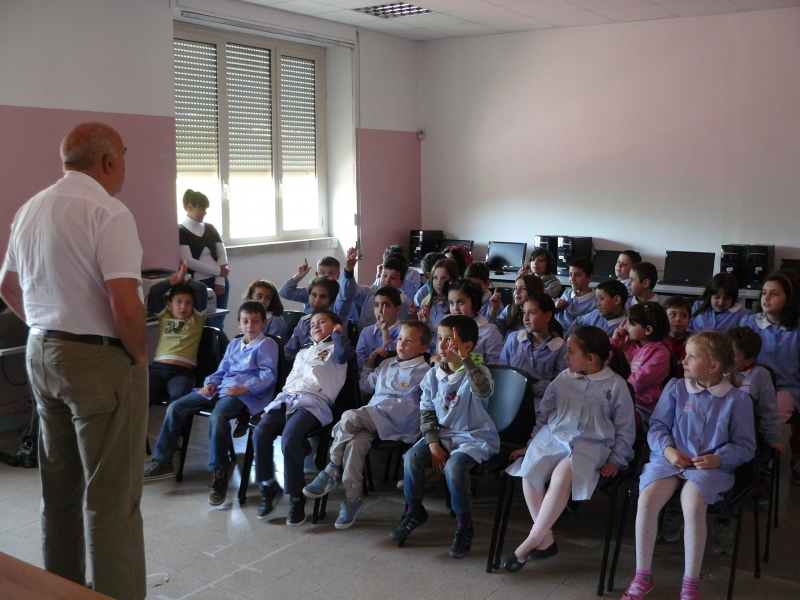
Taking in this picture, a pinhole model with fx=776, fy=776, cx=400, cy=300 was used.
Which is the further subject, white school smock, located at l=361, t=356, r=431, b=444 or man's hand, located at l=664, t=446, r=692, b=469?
white school smock, located at l=361, t=356, r=431, b=444

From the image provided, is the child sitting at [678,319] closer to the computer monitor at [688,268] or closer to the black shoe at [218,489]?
the black shoe at [218,489]

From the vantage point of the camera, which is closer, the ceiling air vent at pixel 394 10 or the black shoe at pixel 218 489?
the black shoe at pixel 218 489

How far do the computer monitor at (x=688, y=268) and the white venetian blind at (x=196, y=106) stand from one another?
405cm

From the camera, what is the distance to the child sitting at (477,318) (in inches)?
151

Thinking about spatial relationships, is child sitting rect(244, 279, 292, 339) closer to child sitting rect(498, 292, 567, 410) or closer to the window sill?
child sitting rect(498, 292, 567, 410)

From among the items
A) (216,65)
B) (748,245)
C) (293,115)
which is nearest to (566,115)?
(748,245)

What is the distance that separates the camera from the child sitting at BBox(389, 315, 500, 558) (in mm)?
3080

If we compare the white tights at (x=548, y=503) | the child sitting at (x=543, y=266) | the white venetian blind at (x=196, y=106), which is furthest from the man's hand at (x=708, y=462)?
the white venetian blind at (x=196, y=106)

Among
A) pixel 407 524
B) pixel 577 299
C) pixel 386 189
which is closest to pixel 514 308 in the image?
pixel 577 299

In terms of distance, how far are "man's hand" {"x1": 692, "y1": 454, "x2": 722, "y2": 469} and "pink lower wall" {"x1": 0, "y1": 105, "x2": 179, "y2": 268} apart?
4115 millimetres

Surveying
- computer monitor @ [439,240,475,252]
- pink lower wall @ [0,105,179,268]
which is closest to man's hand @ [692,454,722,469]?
pink lower wall @ [0,105,179,268]

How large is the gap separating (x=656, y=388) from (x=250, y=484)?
2.00m

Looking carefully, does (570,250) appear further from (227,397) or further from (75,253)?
(75,253)

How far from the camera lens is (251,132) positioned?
7098 millimetres
